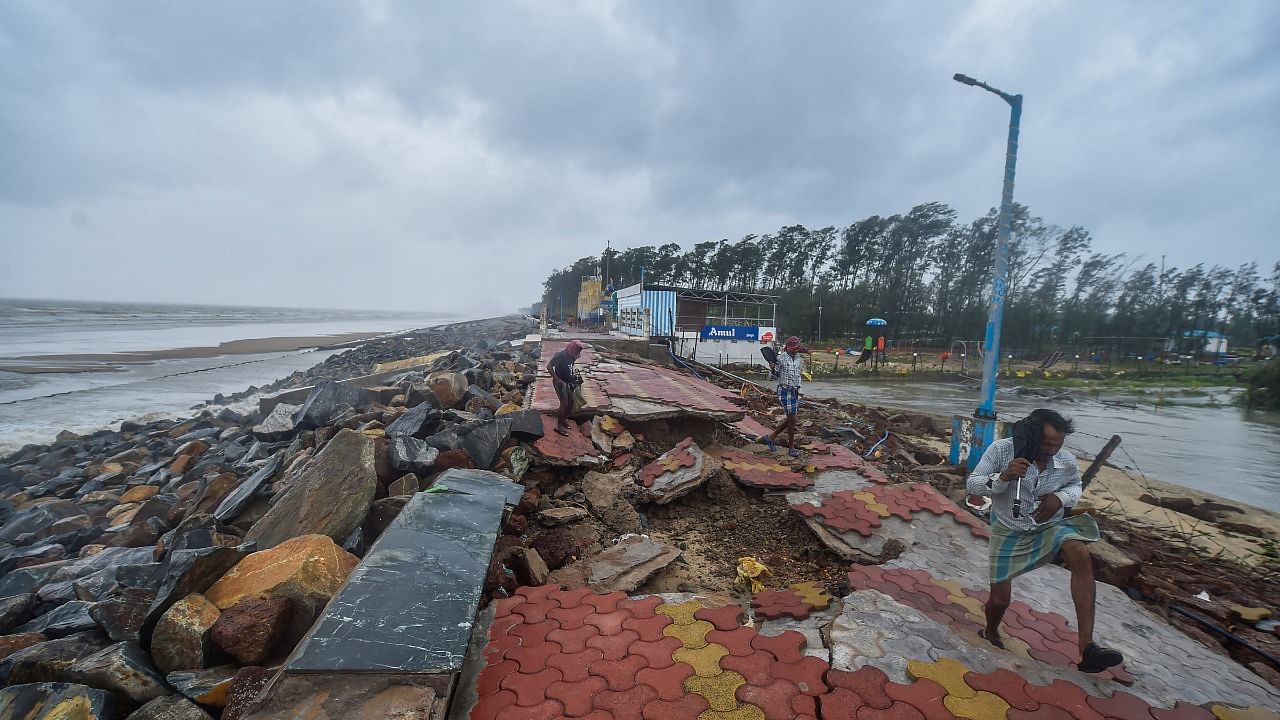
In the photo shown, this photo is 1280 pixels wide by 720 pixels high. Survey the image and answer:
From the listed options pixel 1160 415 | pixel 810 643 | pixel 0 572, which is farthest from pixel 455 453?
pixel 1160 415

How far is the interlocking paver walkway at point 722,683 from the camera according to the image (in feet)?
6.57

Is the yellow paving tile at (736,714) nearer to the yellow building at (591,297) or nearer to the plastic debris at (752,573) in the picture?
the plastic debris at (752,573)

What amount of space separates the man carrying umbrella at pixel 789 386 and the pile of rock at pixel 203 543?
297 cm

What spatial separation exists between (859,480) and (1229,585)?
282 centimetres

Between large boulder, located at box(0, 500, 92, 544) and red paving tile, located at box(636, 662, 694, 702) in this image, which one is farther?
large boulder, located at box(0, 500, 92, 544)

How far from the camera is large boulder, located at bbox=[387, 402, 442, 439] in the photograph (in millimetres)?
5043

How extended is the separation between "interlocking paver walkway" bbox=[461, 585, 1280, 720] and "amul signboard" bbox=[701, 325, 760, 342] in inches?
619

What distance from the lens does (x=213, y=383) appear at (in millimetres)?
16281

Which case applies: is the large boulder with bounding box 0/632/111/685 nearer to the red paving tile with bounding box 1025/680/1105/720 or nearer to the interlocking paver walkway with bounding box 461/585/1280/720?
the interlocking paver walkway with bounding box 461/585/1280/720

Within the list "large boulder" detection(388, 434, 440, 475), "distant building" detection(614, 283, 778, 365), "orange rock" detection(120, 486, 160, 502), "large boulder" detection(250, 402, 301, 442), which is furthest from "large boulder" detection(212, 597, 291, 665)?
"distant building" detection(614, 283, 778, 365)

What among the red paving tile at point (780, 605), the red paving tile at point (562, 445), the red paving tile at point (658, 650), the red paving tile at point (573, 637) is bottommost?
the red paving tile at point (780, 605)

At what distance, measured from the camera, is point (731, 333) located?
1809 cm

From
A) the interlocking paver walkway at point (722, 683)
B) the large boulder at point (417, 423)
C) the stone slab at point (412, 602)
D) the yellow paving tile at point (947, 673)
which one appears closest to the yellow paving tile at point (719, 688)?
the interlocking paver walkway at point (722, 683)

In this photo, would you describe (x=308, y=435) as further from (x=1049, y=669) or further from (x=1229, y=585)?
(x=1229, y=585)
